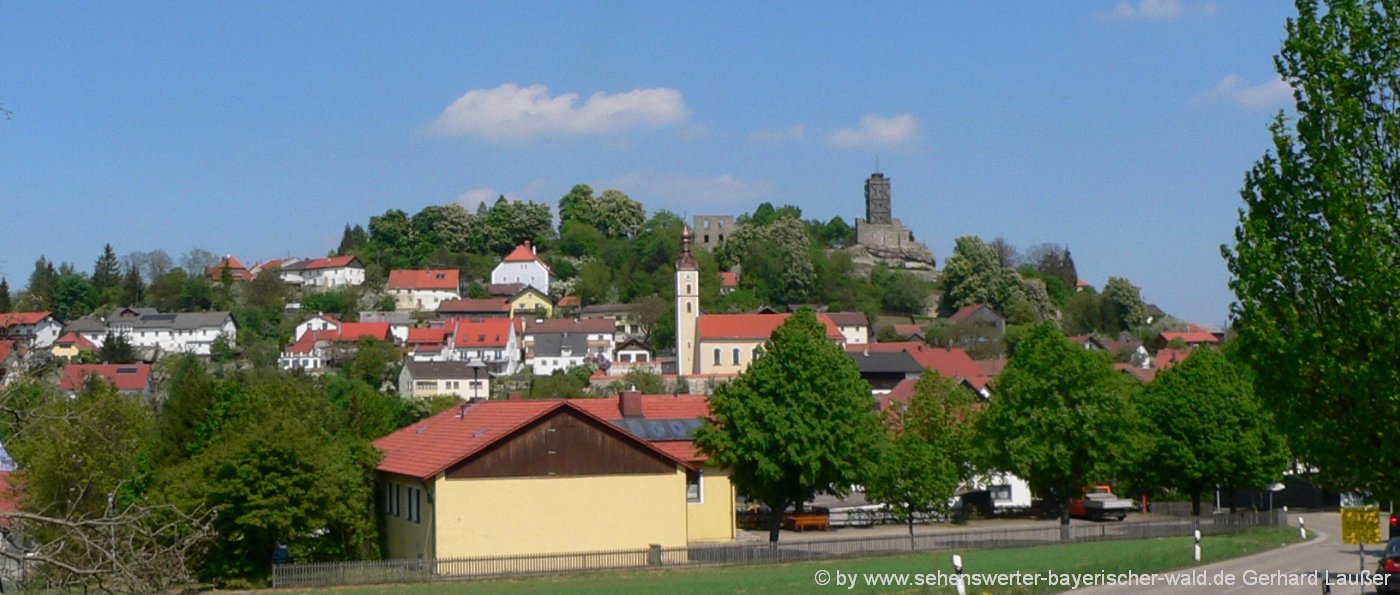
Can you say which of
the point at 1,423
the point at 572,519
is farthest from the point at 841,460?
the point at 1,423

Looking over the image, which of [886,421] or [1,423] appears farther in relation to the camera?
[886,421]

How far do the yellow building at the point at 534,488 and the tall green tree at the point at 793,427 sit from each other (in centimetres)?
165

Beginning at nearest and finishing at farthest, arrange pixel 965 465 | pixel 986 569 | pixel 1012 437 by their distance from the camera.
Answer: pixel 986 569, pixel 1012 437, pixel 965 465

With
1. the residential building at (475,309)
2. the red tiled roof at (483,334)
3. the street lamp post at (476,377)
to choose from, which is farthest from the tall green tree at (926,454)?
the residential building at (475,309)

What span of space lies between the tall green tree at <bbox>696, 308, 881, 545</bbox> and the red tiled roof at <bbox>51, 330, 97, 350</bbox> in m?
113

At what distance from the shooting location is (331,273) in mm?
180875

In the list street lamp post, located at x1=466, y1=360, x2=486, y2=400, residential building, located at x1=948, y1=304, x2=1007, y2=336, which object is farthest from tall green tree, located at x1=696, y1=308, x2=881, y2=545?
residential building, located at x1=948, y1=304, x2=1007, y2=336

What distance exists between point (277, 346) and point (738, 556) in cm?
11627

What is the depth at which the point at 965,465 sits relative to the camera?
197ft

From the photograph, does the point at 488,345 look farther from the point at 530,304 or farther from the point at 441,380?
the point at 530,304

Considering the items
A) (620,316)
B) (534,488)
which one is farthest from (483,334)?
(534,488)

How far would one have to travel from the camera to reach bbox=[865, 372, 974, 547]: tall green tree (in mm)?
48375

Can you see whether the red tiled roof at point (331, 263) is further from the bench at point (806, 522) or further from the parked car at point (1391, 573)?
the parked car at point (1391, 573)

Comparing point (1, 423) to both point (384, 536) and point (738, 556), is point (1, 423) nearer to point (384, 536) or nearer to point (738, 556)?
point (738, 556)
